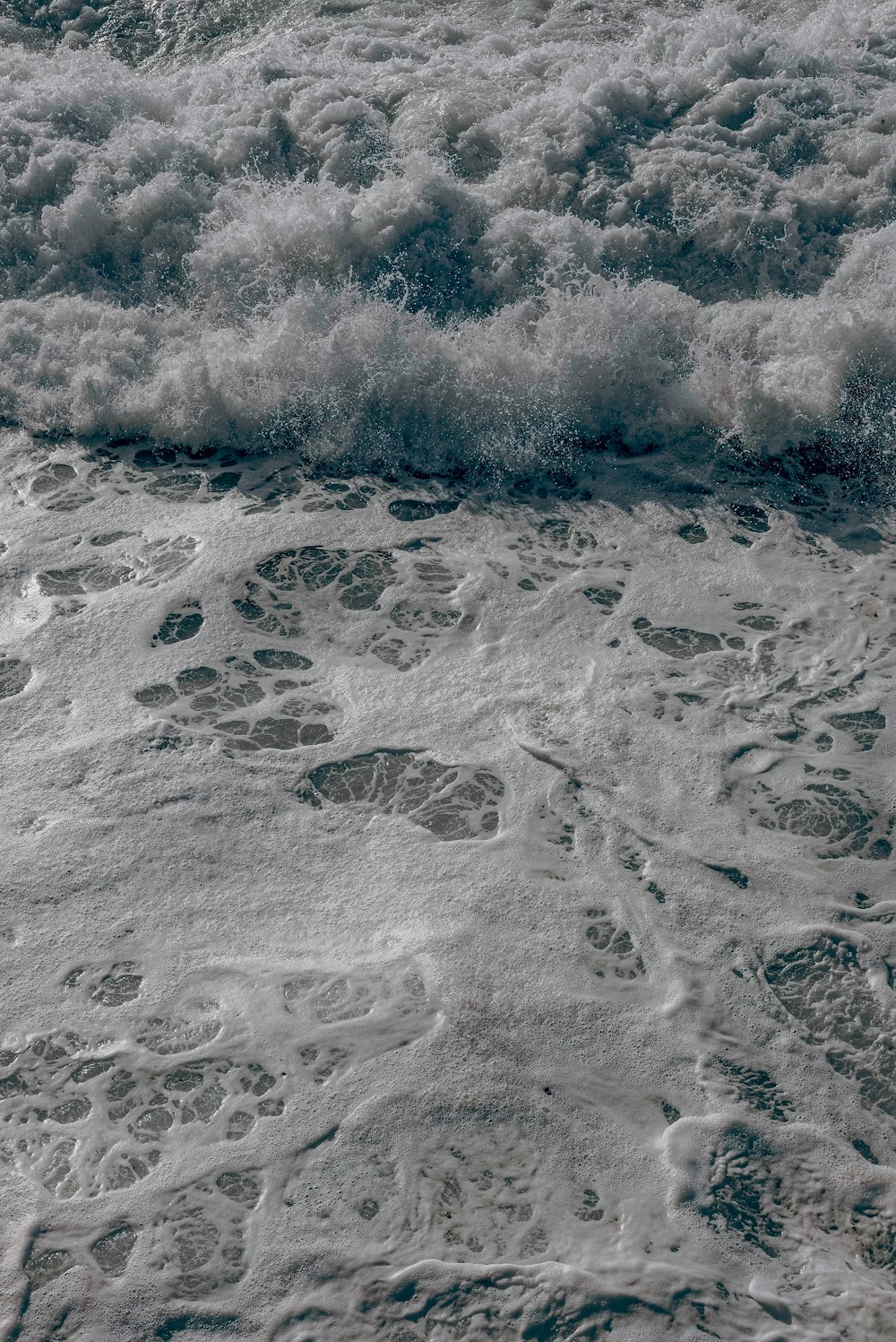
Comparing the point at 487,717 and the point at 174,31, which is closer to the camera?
the point at 487,717

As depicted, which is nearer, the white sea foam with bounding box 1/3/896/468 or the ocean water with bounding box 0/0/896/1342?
the ocean water with bounding box 0/0/896/1342

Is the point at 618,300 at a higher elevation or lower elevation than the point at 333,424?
higher

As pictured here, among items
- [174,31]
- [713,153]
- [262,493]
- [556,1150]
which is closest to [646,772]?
[556,1150]

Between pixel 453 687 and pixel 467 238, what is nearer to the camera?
pixel 453 687

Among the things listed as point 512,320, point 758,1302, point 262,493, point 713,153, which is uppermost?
point 713,153

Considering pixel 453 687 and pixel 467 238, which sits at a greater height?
pixel 467 238

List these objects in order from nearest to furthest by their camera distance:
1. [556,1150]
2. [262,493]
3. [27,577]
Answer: [556,1150], [27,577], [262,493]

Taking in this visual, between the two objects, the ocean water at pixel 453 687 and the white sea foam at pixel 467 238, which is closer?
the ocean water at pixel 453 687

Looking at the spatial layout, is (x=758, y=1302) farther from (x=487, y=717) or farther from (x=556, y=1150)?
(x=487, y=717)
